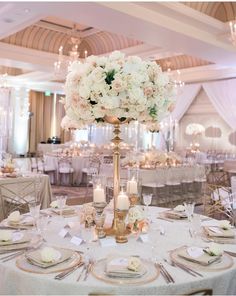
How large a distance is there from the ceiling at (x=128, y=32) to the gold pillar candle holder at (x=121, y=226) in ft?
12.6

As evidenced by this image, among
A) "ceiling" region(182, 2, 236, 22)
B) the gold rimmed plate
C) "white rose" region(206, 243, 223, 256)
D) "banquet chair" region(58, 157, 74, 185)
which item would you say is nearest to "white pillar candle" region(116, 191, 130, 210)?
the gold rimmed plate

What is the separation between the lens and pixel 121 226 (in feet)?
7.54

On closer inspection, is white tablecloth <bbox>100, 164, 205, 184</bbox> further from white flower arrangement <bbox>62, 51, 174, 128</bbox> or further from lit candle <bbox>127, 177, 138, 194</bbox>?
white flower arrangement <bbox>62, 51, 174, 128</bbox>

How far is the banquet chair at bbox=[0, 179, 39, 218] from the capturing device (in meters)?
4.77

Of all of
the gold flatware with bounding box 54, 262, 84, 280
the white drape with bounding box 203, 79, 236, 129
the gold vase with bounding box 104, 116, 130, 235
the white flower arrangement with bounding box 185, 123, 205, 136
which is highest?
the white drape with bounding box 203, 79, 236, 129

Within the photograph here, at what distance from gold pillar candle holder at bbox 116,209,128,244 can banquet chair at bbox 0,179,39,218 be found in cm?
260

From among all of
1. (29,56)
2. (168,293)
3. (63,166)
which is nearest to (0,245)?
(168,293)

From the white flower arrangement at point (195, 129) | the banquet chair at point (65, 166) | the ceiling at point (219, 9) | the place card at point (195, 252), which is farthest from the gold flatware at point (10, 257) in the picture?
the white flower arrangement at point (195, 129)

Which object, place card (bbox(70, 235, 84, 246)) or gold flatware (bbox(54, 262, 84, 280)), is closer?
gold flatware (bbox(54, 262, 84, 280))

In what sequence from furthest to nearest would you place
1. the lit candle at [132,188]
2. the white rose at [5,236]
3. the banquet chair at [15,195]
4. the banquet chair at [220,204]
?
the banquet chair at [15,195] < the banquet chair at [220,204] < the lit candle at [132,188] < the white rose at [5,236]

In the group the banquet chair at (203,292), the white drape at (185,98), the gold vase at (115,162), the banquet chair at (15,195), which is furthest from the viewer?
the white drape at (185,98)

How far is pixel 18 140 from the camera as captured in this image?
632 inches

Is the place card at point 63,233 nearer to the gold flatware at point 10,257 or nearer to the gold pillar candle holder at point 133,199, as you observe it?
the gold flatware at point 10,257

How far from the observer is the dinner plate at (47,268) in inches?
70.6
